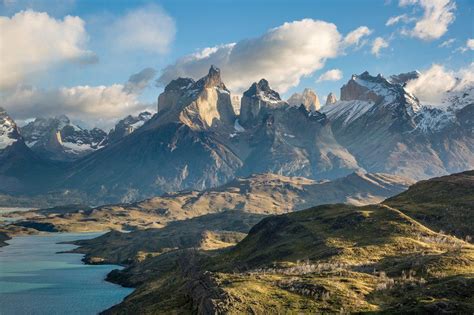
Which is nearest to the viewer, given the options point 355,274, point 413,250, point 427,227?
point 355,274

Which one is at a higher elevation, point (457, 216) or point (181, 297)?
point (457, 216)

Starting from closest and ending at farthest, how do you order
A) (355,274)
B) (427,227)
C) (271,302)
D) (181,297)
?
(271,302) < (355,274) < (181,297) < (427,227)

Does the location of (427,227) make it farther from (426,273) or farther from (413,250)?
(426,273)

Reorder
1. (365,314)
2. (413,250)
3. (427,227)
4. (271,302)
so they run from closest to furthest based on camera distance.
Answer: (365,314) → (271,302) → (413,250) → (427,227)

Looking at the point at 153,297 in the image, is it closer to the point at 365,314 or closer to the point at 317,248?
the point at 317,248

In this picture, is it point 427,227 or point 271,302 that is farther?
point 427,227

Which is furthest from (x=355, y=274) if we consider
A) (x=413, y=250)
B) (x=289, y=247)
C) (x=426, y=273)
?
(x=289, y=247)

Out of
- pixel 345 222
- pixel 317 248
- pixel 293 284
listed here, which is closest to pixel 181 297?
pixel 293 284

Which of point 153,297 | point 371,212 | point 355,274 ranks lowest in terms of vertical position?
point 153,297

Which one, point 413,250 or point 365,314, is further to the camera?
point 413,250
